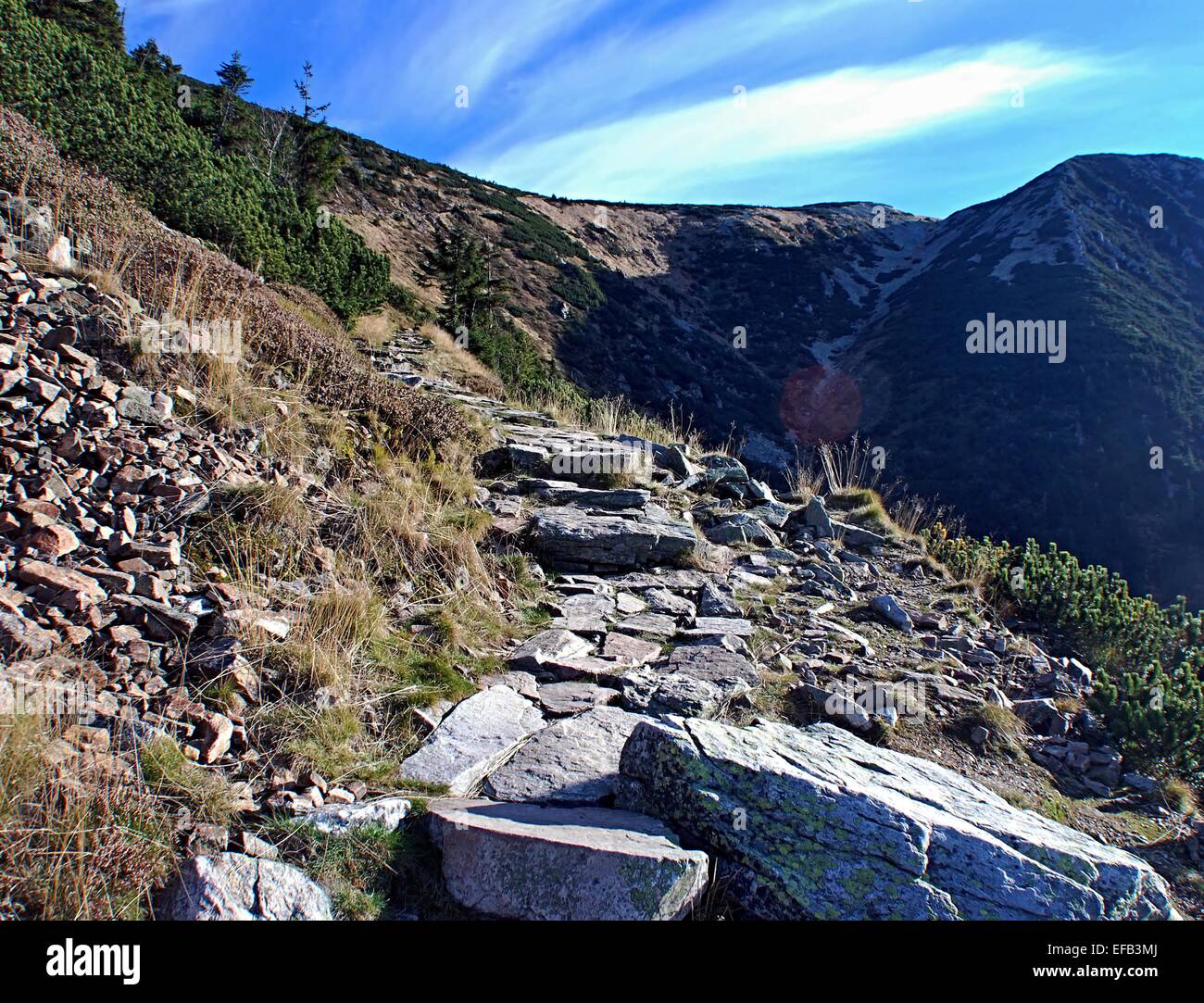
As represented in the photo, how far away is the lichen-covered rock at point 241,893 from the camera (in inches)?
75.8

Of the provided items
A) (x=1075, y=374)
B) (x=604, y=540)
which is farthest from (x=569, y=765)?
(x=1075, y=374)

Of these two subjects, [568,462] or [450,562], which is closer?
[450,562]

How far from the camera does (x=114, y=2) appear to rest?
1127 inches

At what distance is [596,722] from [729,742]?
872 mm

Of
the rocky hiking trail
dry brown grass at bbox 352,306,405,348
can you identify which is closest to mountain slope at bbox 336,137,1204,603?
dry brown grass at bbox 352,306,405,348

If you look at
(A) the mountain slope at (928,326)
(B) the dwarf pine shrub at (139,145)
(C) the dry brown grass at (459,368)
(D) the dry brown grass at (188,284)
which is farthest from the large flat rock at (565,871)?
(A) the mountain slope at (928,326)

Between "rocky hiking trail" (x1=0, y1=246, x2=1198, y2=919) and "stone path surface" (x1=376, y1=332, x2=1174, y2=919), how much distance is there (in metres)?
0.01

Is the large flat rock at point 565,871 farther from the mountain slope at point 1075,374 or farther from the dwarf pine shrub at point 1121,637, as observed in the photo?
the mountain slope at point 1075,374

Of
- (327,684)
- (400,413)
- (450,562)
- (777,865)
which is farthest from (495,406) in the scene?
(777,865)

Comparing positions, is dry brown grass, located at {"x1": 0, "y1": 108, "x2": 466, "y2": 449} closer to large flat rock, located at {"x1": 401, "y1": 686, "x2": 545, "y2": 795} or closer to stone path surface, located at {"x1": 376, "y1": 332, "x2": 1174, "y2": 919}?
stone path surface, located at {"x1": 376, "y1": 332, "x2": 1174, "y2": 919}

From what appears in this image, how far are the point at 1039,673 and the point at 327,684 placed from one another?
199 inches

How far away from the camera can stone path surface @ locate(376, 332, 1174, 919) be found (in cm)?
226
